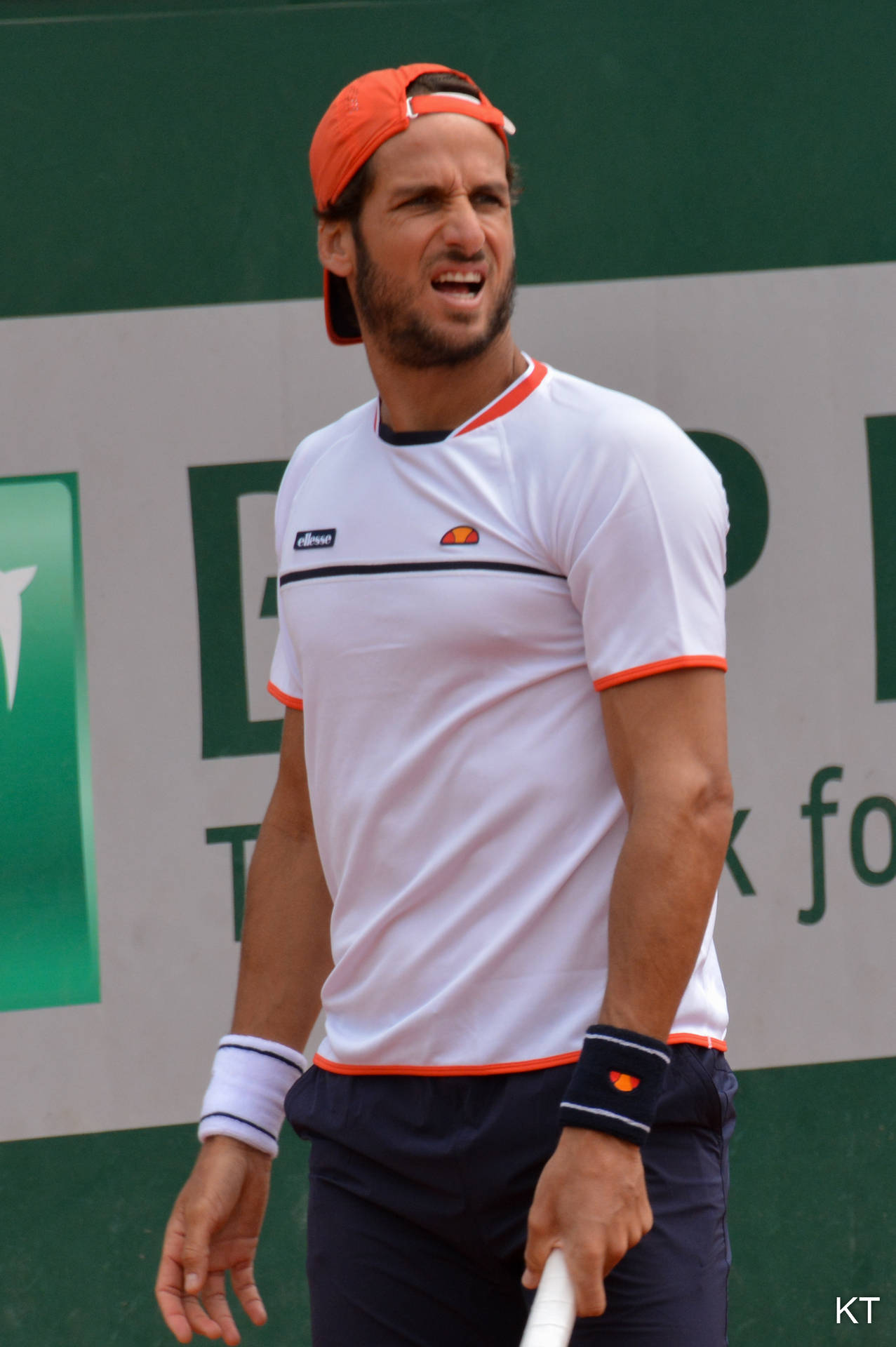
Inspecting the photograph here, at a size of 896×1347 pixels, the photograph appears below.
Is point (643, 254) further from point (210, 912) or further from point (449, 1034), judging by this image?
point (449, 1034)

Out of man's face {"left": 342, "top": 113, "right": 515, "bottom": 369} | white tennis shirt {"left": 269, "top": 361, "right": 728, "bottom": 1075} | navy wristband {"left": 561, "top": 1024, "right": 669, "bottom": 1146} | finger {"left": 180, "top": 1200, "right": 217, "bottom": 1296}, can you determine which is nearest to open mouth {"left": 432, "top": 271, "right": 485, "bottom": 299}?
man's face {"left": 342, "top": 113, "right": 515, "bottom": 369}

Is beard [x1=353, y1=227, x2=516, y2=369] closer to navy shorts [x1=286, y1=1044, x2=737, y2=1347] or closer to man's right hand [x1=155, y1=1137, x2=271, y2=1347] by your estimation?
navy shorts [x1=286, y1=1044, x2=737, y2=1347]

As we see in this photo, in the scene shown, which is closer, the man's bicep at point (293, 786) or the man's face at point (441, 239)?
the man's face at point (441, 239)

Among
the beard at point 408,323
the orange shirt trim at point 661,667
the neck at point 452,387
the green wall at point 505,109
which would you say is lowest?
the orange shirt trim at point 661,667

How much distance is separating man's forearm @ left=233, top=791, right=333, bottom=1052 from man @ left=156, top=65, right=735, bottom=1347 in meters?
0.12

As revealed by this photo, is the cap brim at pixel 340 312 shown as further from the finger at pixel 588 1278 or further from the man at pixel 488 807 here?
the finger at pixel 588 1278

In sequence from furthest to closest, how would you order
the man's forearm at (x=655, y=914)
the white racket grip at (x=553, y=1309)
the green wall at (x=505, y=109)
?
the green wall at (x=505, y=109) → the man's forearm at (x=655, y=914) → the white racket grip at (x=553, y=1309)

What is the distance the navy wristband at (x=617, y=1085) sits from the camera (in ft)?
4.51

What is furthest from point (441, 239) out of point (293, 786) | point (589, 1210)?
point (589, 1210)

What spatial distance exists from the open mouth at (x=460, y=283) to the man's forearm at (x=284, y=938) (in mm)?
656

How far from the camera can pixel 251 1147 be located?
179 centimetres

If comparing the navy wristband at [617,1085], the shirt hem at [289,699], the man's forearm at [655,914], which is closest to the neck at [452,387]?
the shirt hem at [289,699]

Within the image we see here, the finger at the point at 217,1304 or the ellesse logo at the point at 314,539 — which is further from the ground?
the ellesse logo at the point at 314,539

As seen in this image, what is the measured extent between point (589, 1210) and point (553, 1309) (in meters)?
0.09
